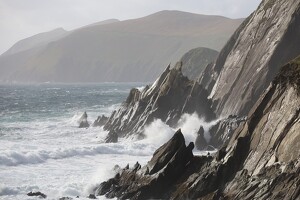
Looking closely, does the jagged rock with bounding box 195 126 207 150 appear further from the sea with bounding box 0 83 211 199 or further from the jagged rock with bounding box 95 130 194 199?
the jagged rock with bounding box 95 130 194 199

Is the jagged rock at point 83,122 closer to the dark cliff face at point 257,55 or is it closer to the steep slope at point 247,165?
the dark cliff face at point 257,55

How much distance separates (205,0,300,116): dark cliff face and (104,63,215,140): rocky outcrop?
293cm

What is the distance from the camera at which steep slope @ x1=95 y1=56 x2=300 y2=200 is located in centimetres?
2819

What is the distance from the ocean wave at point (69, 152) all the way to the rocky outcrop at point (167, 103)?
707cm

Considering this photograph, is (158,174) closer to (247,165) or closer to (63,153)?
(247,165)

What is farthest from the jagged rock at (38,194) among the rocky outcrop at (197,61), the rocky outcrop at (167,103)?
the rocky outcrop at (197,61)

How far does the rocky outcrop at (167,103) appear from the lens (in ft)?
213

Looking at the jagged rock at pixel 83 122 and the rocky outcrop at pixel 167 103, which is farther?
the jagged rock at pixel 83 122

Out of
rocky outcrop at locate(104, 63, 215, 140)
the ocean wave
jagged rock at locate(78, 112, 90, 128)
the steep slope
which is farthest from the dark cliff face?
the steep slope

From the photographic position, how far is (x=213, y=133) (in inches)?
2234

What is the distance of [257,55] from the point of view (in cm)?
6394

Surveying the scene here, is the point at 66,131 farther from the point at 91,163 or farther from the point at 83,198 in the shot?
the point at 83,198

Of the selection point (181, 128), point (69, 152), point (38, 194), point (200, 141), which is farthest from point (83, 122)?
point (38, 194)

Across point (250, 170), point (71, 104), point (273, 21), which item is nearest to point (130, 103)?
point (273, 21)
